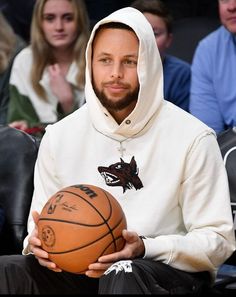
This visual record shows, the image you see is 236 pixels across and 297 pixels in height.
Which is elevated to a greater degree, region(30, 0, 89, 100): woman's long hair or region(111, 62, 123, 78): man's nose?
region(111, 62, 123, 78): man's nose

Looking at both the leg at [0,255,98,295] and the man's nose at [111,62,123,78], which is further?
the man's nose at [111,62,123,78]

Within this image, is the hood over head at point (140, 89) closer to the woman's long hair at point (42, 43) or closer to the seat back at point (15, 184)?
the seat back at point (15, 184)

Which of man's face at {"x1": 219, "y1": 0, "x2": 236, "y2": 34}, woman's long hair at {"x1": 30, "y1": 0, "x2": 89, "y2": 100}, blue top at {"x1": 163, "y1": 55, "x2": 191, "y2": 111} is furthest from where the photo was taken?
woman's long hair at {"x1": 30, "y1": 0, "x2": 89, "y2": 100}

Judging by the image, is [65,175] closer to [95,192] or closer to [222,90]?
[95,192]

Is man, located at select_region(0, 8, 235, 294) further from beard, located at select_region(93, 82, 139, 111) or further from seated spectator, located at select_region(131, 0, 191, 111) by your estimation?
seated spectator, located at select_region(131, 0, 191, 111)

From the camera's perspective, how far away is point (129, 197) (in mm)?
4359

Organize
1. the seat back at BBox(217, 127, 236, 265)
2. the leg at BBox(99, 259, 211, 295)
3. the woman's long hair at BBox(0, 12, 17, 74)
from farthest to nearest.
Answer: the woman's long hair at BBox(0, 12, 17, 74)
the seat back at BBox(217, 127, 236, 265)
the leg at BBox(99, 259, 211, 295)

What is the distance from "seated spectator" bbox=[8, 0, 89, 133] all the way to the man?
1.75 metres

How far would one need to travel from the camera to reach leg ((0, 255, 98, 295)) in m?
4.05

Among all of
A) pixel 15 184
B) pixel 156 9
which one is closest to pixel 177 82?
pixel 156 9
